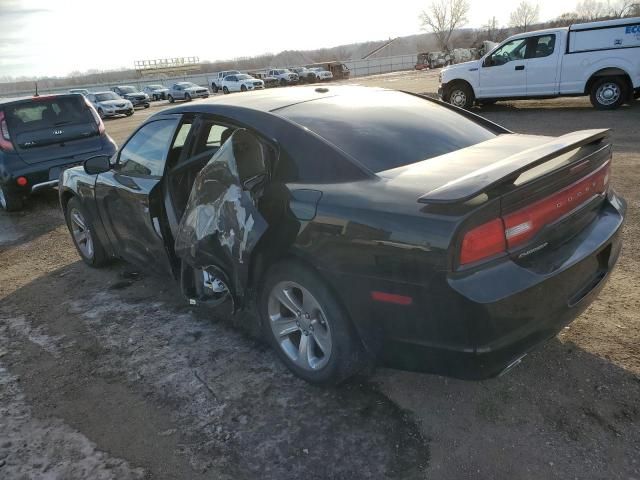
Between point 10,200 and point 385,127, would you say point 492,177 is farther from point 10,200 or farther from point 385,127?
point 10,200

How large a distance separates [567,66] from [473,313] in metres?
12.7

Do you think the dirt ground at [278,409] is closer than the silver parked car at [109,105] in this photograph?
Yes

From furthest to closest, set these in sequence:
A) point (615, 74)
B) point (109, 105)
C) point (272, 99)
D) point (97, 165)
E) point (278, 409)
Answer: point (109, 105)
point (615, 74)
point (97, 165)
point (272, 99)
point (278, 409)

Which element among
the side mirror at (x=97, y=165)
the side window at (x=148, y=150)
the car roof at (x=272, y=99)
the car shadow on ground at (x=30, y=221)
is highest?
the car roof at (x=272, y=99)

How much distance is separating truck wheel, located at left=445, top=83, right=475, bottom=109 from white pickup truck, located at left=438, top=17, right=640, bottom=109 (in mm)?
226

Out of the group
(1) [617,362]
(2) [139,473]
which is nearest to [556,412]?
(1) [617,362]

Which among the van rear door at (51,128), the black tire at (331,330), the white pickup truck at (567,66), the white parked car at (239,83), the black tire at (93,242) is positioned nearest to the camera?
the black tire at (331,330)

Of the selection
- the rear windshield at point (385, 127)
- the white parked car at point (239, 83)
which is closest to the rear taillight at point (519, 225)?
the rear windshield at point (385, 127)

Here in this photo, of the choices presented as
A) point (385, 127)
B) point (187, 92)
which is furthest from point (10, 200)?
point (187, 92)

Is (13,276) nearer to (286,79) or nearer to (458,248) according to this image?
(458,248)

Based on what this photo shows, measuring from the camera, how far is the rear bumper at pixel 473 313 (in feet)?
6.81

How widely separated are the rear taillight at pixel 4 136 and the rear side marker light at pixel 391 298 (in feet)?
23.5

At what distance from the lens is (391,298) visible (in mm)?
2254

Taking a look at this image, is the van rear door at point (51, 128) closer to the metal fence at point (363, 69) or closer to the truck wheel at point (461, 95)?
the truck wheel at point (461, 95)
